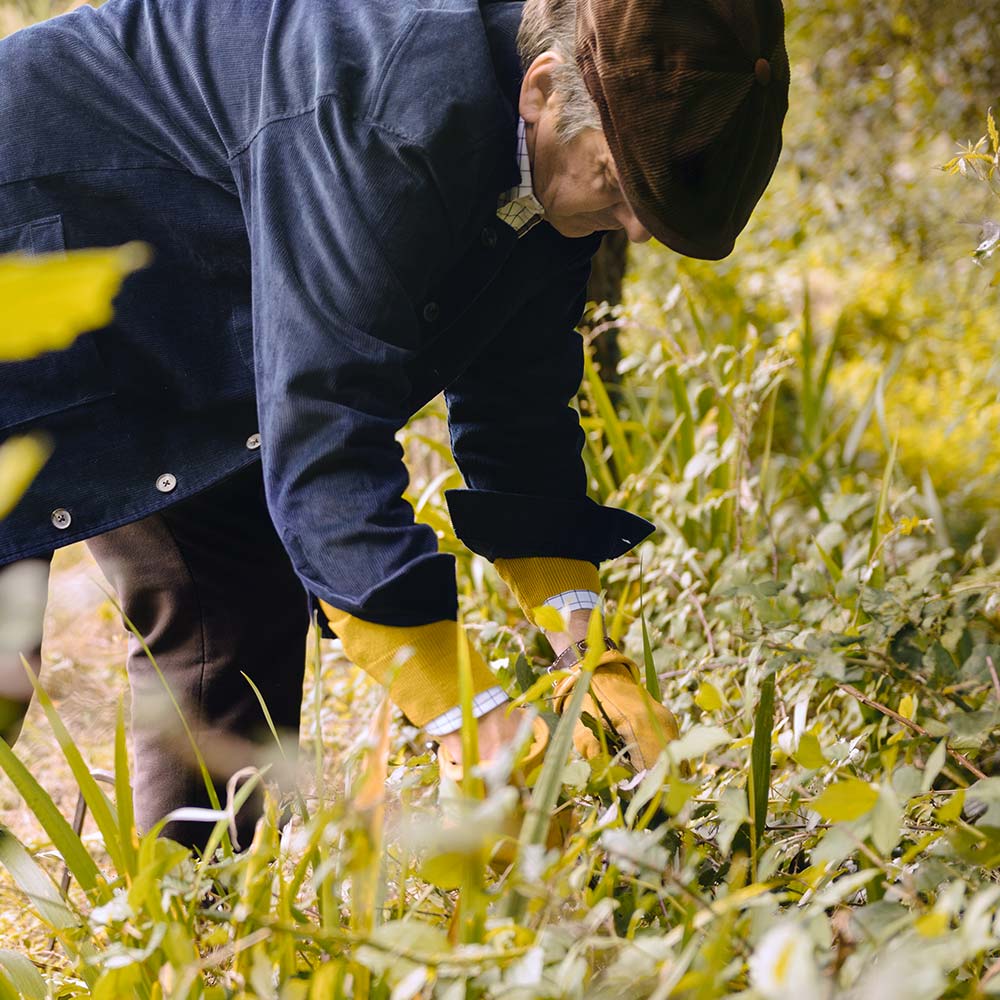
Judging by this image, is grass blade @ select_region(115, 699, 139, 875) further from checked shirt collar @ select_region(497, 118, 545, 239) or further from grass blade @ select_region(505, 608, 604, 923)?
checked shirt collar @ select_region(497, 118, 545, 239)

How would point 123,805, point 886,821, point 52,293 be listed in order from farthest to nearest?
1. point 123,805
2. point 886,821
3. point 52,293

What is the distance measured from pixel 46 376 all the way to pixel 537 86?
792 mm

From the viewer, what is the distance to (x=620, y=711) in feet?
4.89

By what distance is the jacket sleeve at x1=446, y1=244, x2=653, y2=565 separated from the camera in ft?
5.76

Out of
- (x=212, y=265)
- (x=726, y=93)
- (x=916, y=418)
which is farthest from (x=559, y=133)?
(x=916, y=418)

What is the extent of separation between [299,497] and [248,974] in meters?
0.51

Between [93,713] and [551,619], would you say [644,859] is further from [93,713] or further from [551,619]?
[93,713]

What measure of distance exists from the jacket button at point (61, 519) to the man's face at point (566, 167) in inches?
31.7

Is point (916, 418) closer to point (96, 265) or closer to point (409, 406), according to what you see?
point (409, 406)

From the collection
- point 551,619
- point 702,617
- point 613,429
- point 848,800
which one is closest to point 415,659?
point 551,619

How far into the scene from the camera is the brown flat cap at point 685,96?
128 cm

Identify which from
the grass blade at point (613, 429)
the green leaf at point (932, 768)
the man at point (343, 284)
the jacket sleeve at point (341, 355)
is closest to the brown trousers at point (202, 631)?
the man at point (343, 284)

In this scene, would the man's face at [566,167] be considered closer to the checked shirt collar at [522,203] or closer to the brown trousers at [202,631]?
the checked shirt collar at [522,203]

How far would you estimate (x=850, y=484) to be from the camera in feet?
10.5
